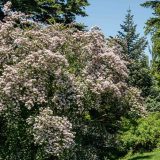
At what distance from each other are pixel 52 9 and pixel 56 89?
64.0 feet

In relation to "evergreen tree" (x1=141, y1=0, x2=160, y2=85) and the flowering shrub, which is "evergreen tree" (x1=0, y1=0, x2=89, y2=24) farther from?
the flowering shrub

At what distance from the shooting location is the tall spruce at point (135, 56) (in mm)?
41750

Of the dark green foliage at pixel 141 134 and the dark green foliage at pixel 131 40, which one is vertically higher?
the dark green foliage at pixel 131 40

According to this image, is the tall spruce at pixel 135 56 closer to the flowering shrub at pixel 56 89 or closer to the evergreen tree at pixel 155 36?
the evergreen tree at pixel 155 36

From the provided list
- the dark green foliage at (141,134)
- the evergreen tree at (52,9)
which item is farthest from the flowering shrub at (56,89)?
the evergreen tree at (52,9)

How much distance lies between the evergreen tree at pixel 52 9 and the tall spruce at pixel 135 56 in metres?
4.62

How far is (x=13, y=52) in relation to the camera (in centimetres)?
1852

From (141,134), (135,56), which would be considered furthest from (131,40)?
(141,134)

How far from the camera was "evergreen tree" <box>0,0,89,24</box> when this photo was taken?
33.8m

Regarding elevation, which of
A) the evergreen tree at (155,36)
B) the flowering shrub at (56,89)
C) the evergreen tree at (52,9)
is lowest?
the flowering shrub at (56,89)

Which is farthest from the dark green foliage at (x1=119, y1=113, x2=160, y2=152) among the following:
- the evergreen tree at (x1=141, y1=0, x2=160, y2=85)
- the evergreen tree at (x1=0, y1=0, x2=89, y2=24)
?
the evergreen tree at (x1=0, y1=0, x2=89, y2=24)

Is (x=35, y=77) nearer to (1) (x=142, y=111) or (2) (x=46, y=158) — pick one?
(2) (x=46, y=158)

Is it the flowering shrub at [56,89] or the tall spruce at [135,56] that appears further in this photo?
the tall spruce at [135,56]

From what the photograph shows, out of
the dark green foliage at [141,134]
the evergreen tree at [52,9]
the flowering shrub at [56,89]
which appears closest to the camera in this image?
the flowering shrub at [56,89]
